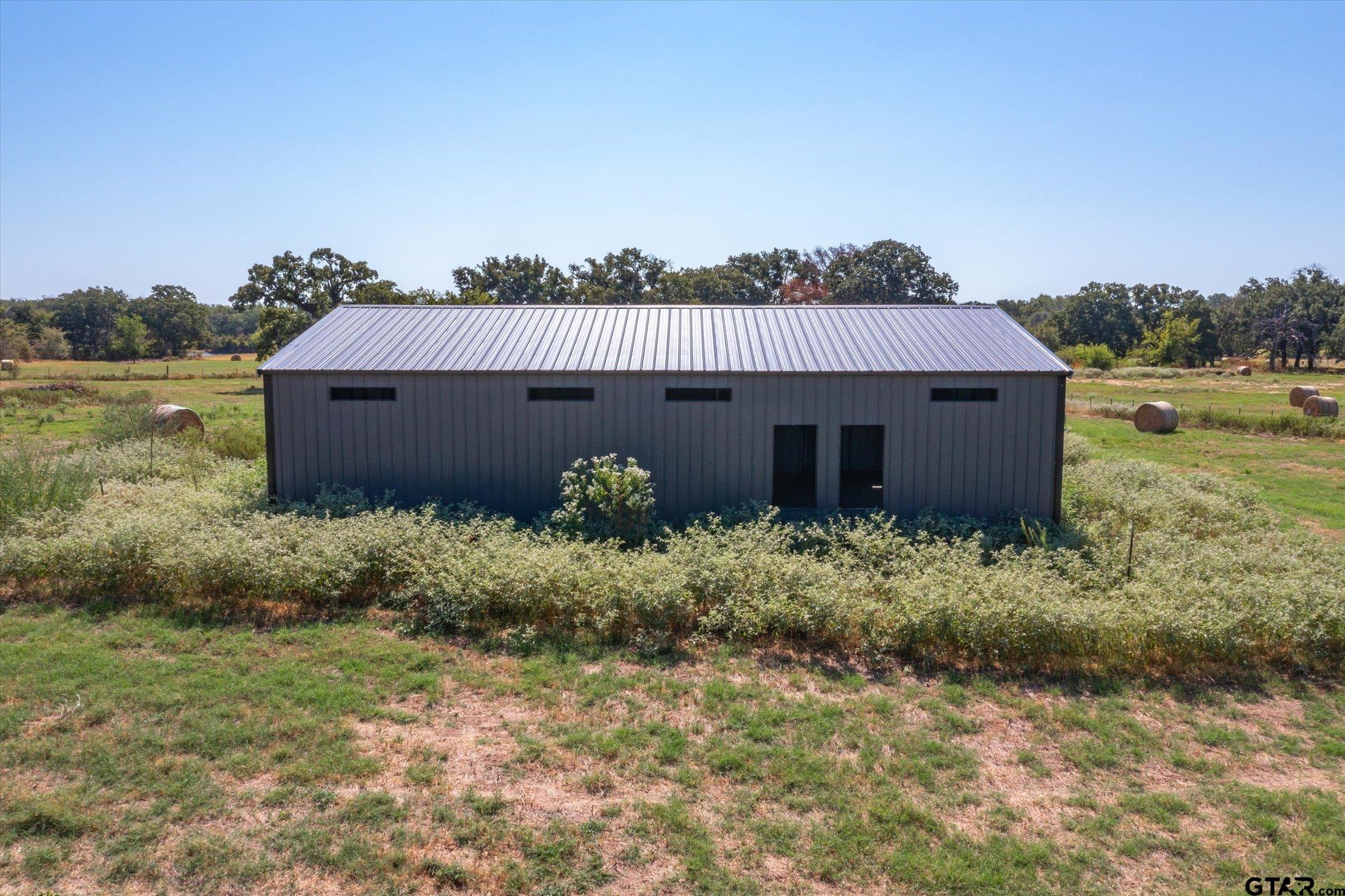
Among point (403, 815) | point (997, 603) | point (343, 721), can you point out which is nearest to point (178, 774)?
point (343, 721)

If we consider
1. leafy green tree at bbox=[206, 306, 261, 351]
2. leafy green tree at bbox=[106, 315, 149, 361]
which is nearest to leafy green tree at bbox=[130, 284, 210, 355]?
leafy green tree at bbox=[106, 315, 149, 361]

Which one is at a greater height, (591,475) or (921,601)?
(591,475)

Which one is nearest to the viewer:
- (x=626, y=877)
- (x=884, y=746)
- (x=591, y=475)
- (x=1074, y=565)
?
(x=626, y=877)

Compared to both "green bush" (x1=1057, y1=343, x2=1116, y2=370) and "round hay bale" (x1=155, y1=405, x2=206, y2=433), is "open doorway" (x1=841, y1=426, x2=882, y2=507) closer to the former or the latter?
"round hay bale" (x1=155, y1=405, x2=206, y2=433)

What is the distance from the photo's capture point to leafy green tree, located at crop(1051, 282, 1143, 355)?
7119cm

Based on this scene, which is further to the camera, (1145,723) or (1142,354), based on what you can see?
(1142,354)

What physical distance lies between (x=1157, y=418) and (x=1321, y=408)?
7855 millimetres

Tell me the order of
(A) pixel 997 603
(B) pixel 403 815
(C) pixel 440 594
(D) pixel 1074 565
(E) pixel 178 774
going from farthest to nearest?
(D) pixel 1074 565
(C) pixel 440 594
(A) pixel 997 603
(E) pixel 178 774
(B) pixel 403 815

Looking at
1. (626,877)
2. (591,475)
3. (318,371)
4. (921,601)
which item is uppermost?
(318,371)

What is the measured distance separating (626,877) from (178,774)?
347 cm

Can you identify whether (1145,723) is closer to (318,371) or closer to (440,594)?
(440,594)

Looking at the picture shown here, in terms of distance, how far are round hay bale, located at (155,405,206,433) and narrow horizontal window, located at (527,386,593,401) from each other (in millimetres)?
11872

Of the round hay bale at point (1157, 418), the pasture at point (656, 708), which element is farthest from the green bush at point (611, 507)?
the round hay bale at point (1157, 418)

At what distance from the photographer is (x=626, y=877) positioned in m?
4.84
